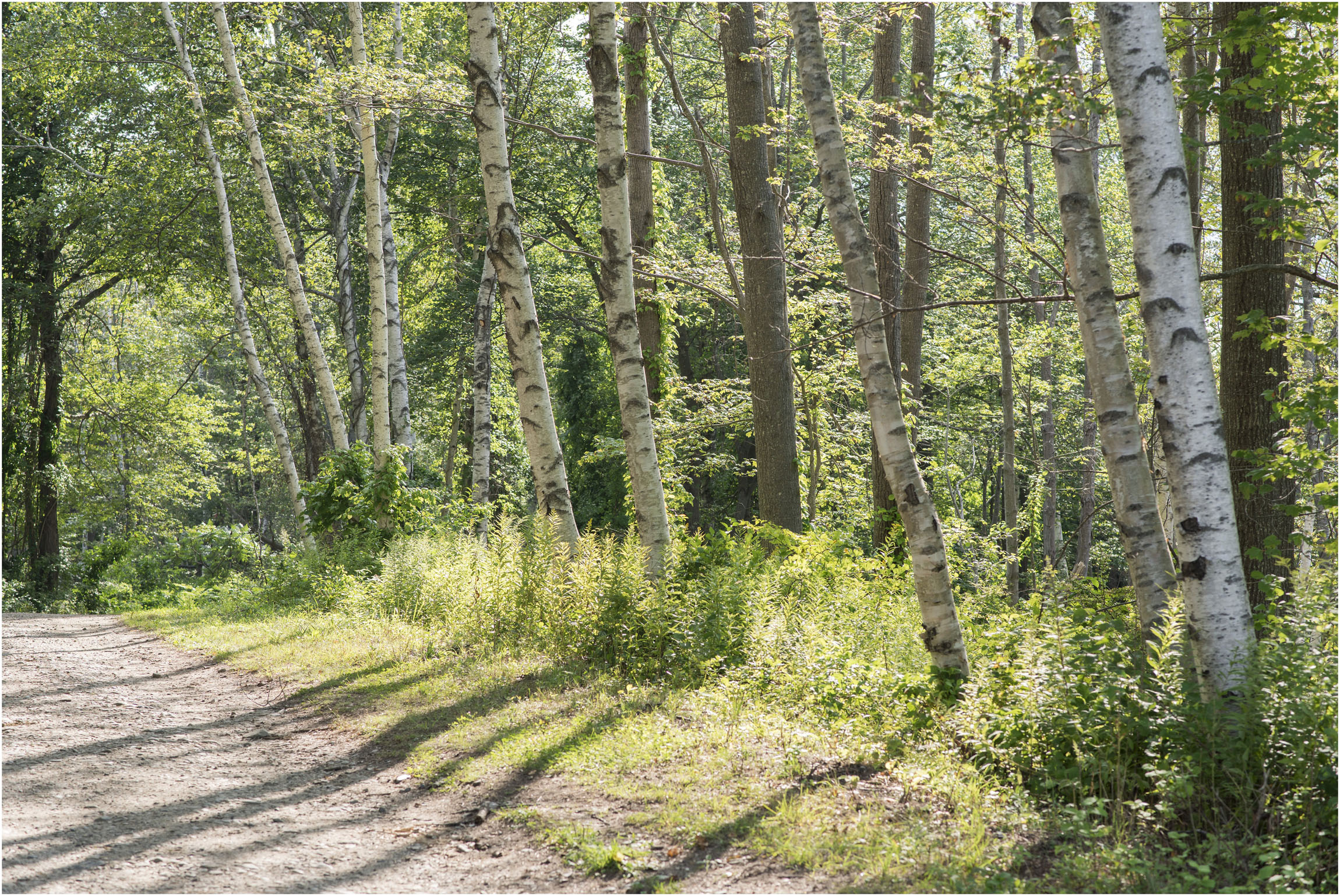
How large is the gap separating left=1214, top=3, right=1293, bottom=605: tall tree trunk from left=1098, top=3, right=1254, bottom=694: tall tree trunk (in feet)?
8.19

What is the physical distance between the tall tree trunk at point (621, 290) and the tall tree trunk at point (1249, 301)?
468cm

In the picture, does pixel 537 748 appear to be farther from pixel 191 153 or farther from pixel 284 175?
pixel 284 175

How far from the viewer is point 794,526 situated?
411 inches

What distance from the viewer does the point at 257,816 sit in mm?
4680

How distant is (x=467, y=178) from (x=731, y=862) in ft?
56.8

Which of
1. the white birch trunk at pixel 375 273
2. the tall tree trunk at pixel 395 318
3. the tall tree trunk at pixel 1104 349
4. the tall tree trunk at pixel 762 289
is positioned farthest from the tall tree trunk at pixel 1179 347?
the tall tree trunk at pixel 395 318

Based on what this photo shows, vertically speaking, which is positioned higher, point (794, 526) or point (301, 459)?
point (301, 459)

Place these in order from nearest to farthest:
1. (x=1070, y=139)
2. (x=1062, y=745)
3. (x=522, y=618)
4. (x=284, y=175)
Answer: (x=1062, y=745) < (x=1070, y=139) < (x=522, y=618) < (x=284, y=175)

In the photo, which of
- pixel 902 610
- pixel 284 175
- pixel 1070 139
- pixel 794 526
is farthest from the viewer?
pixel 284 175

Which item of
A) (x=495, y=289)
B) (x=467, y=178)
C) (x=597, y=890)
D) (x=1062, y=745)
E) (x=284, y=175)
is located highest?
(x=284, y=175)

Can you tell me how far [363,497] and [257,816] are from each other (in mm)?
8503

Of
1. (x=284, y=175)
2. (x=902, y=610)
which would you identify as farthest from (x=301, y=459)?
(x=902, y=610)

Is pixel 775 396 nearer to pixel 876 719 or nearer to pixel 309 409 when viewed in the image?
pixel 876 719

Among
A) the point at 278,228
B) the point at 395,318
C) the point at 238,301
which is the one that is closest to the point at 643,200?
the point at 395,318
